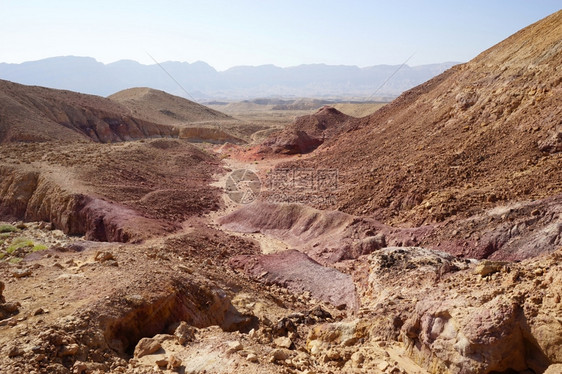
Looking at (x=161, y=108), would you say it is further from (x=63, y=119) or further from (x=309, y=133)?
(x=309, y=133)

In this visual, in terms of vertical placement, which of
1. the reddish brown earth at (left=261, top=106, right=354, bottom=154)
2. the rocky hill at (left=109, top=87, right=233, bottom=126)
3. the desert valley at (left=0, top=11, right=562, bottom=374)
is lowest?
the desert valley at (left=0, top=11, right=562, bottom=374)

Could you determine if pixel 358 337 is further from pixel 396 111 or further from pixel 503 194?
pixel 396 111

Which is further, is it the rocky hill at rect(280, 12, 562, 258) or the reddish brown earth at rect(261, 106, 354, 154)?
the reddish brown earth at rect(261, 106, 354, 154)

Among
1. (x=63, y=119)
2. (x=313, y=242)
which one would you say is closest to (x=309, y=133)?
(x=313, y=242)

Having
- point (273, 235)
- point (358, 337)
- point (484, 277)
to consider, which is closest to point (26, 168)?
point (273, 235)

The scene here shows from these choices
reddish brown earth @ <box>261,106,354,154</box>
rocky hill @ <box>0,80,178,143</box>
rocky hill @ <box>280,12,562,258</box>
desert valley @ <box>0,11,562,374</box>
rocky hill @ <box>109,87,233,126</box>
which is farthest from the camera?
rocky hill @ <box>109,87,233,126</box>

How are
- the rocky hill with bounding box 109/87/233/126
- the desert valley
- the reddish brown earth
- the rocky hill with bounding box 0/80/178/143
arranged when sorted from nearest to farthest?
the desert valley → the rocky hill with bounding box 0/80/178/143 → the reddish brown earth → the rocky hill with bounding box 109/87/233/126

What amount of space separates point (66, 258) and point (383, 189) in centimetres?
1123

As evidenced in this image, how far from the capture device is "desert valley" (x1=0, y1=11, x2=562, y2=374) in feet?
20.5

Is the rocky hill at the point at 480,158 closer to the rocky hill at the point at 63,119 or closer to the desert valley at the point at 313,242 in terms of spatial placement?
the desert valley at the point at 313,242

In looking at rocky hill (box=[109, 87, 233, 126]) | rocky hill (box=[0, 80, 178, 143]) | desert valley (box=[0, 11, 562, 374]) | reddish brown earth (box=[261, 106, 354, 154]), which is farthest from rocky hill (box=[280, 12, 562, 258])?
rocky hill (box=[109, 87, 233, 126])

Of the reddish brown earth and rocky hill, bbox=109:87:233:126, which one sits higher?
rocky hill, bbox=109:87:233:126

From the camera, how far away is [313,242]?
16.1 metres

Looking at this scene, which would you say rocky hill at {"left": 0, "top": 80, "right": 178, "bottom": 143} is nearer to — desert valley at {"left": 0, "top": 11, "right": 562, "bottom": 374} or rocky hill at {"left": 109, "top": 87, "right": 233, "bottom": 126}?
desert valley at {"left": 0, "top": 11, "right": 562, "bottom": 374}
